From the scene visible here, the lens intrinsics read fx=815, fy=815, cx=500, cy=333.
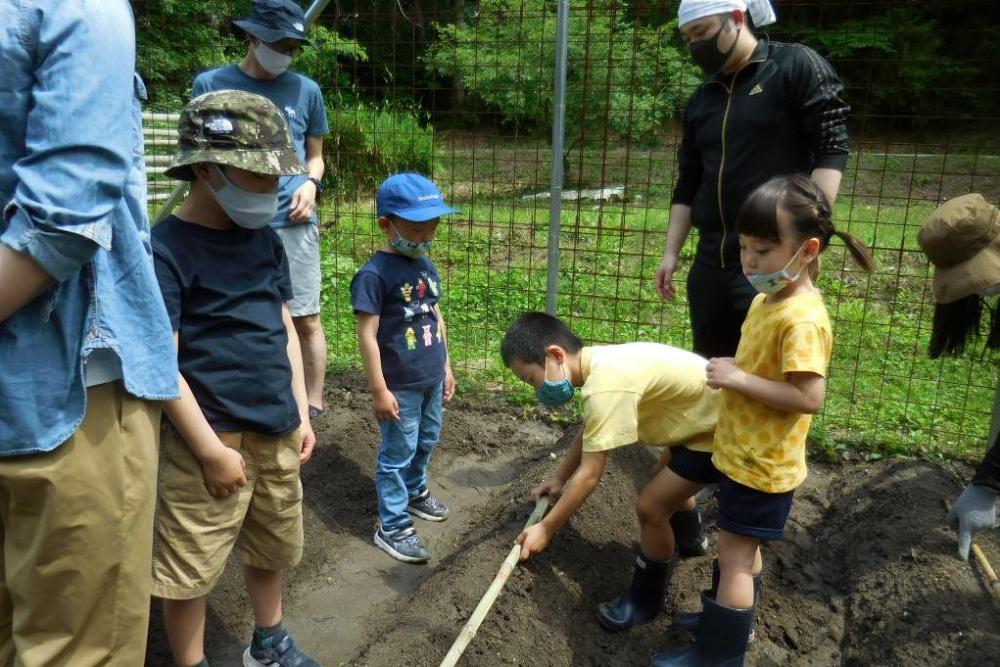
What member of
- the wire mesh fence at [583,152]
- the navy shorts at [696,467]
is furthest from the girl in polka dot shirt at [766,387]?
the wire mesh fence at [583,152]

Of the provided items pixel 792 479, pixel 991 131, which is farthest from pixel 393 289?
pixel 991 131

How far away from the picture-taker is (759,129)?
3.01 metres

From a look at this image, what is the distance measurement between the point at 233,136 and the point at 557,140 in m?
2.48

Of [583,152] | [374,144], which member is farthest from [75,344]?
[583,152]

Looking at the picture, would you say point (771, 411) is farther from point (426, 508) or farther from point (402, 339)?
point (426, 508)

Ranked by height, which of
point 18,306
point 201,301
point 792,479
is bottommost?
point 792,479

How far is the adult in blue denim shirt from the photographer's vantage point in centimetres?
144

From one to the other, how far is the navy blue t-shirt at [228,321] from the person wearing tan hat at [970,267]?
242 centimetres

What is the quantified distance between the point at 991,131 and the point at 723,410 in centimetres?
409

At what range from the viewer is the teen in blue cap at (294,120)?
12.1 feet

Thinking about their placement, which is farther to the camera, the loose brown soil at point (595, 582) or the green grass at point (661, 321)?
the green grass at point (661, 321)

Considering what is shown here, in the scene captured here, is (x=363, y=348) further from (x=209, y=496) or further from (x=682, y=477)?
(x=682, y=477)

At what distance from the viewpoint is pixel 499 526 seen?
361cm

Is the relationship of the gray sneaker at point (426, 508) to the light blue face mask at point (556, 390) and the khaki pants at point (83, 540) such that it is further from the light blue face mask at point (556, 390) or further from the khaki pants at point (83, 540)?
the khaki pants at point (83, 540)
